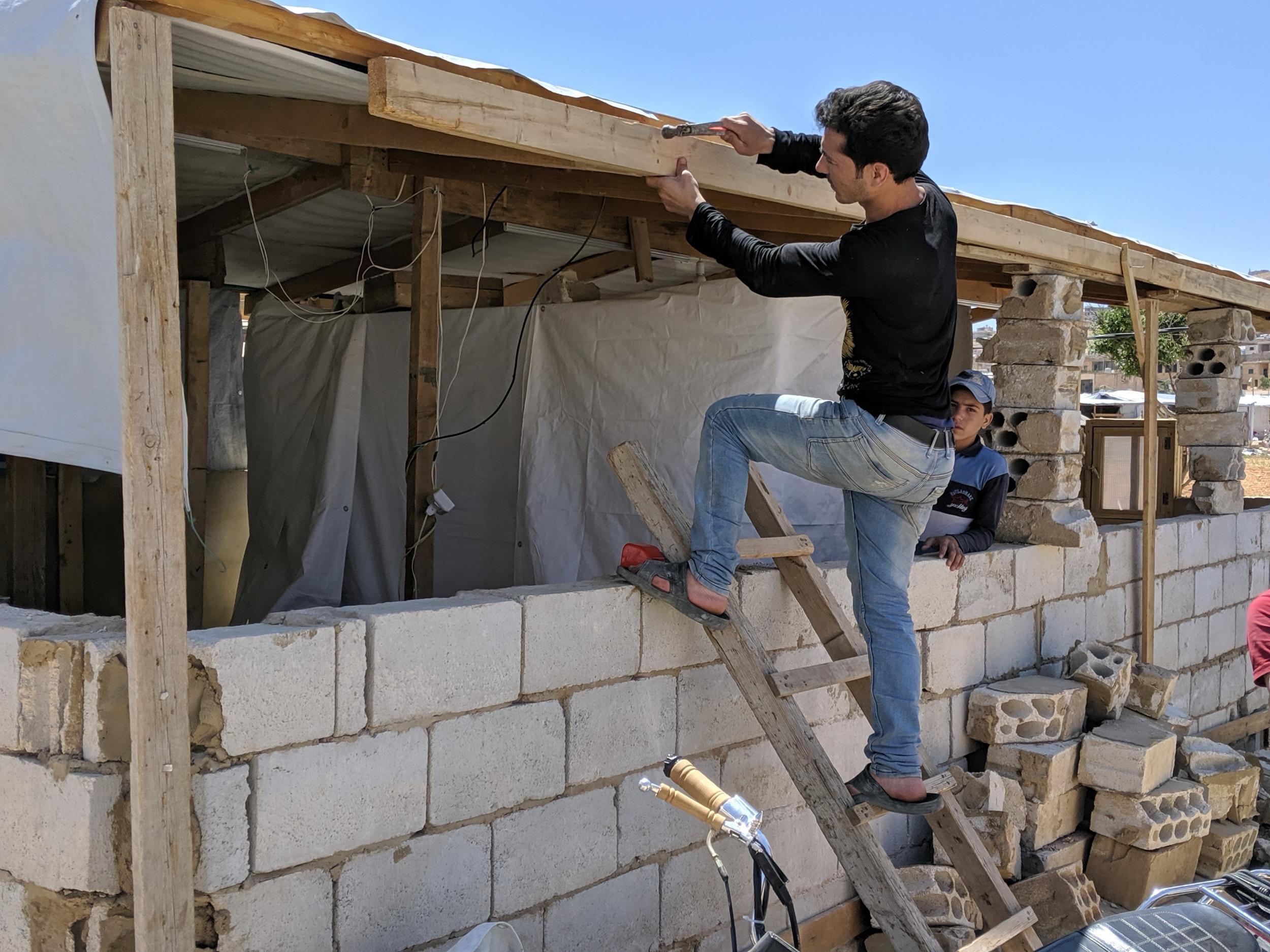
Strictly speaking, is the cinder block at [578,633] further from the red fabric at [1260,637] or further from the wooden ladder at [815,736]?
the red fabric at [1260,637]

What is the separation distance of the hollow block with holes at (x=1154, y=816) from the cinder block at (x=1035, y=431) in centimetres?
178

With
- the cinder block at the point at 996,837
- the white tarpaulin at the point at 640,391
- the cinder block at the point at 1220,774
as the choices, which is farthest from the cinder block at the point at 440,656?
the cinder block at the point at 1220,774

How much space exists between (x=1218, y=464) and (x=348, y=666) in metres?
7.03

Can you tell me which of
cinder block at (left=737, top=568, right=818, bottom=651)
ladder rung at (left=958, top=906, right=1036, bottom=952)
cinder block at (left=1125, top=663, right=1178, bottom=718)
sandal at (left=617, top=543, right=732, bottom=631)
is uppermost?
sandal at (left=617, top=543, right=732, bottom=631)

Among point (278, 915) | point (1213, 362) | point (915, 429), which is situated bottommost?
point (278, 915)

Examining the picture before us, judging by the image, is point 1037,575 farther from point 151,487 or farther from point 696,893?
point 151,487

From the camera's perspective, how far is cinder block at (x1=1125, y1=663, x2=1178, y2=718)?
540cm

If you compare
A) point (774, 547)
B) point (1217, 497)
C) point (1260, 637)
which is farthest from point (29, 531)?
point (1217, 497)

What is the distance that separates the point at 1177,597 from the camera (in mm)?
6793

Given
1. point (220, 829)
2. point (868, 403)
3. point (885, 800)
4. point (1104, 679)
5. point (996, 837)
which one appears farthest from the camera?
point (1104, 679)

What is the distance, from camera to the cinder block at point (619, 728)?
3.29m

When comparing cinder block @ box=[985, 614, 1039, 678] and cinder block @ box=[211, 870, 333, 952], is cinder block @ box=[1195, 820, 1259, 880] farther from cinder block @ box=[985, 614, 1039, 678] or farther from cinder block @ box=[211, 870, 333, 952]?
cinder block @ box=[211, 870, 333, 952]

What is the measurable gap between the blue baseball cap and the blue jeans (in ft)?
5.54

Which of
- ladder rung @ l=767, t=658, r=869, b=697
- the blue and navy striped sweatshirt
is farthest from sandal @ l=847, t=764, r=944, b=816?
the blue and navy striped sweatshirt
